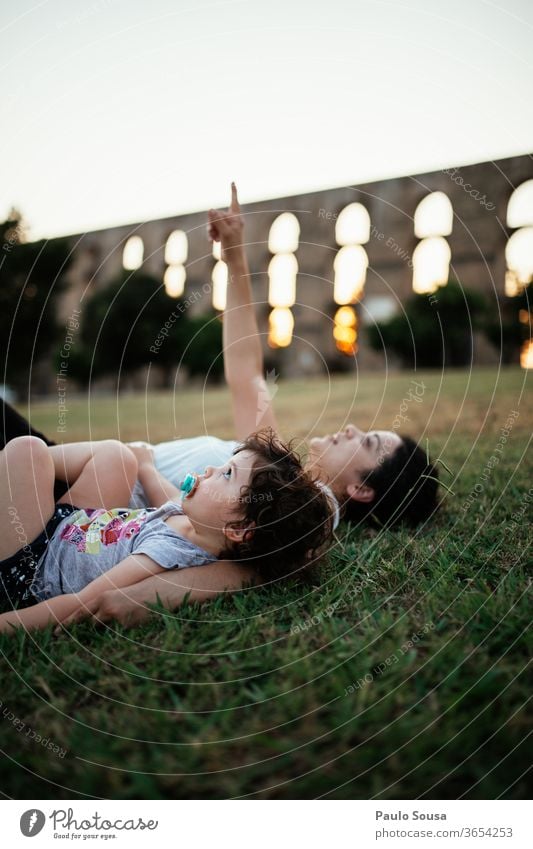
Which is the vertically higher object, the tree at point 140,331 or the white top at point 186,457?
the tree at point 140,331

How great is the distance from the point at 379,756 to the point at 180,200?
1.57m

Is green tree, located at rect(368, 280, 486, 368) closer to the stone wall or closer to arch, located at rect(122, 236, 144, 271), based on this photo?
the stone wall

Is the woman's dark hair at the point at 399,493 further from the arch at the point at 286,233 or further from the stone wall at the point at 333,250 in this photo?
the arch at the point at 286,233

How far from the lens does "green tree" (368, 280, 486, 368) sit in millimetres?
9602

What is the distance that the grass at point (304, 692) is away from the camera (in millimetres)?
768

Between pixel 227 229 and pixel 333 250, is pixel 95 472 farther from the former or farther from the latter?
pixel 333 250

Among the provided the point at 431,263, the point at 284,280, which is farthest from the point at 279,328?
the point at 431,263

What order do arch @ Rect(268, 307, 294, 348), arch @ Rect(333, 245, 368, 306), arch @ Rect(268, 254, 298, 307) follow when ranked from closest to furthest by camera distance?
arch @ Rect(333, 245, 368, 306), arch @ Rect(268, 254, 298, 307), arch @ Rect(268, 307, 294, 348)

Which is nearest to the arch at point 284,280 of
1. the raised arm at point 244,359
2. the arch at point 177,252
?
the arch at point 177,252

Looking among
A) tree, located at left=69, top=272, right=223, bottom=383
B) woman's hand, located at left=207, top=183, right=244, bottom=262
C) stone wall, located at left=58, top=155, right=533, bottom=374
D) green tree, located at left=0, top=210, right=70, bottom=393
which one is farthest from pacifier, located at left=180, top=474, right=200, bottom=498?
stone wall, located at left=58, top=155, right=533, bottom=374

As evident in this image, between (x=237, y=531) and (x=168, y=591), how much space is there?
20cm

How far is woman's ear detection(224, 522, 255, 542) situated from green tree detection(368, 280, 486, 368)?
8.13 meters

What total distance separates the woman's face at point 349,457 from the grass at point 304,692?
402mm

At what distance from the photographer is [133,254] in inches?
589
